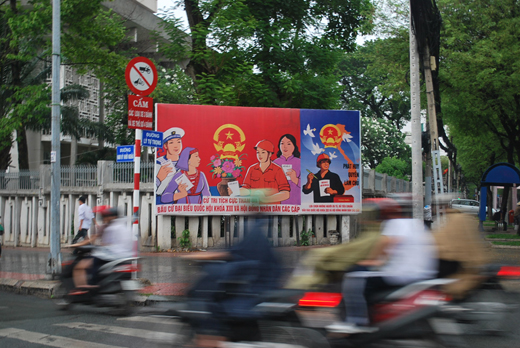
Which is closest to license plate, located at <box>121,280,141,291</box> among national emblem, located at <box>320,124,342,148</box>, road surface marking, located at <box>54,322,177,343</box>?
road surface marking, located at <box>54,322,177,343</box>

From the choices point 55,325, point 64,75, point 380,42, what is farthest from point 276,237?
point 64,75

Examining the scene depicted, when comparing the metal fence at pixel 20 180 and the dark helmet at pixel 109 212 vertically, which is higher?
the metal fence at pixel 20 180

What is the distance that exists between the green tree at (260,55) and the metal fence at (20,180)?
6.32 m

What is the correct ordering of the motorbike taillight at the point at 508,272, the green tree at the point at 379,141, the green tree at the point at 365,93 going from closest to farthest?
the motorbike taillight at the point at 508,272, the green tree at the point at 365,93, the green tree at the point at 379,141

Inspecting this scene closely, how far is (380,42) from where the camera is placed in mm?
22156

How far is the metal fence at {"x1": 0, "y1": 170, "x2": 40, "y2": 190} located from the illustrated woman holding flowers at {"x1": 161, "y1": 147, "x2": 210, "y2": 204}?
600cm

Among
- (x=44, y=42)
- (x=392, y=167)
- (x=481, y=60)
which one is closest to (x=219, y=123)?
(x=44, y=42)

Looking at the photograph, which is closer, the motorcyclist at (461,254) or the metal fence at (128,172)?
the motorcyclist at (461,254)

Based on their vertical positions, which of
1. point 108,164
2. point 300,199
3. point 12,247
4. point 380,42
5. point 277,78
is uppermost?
point 380,42

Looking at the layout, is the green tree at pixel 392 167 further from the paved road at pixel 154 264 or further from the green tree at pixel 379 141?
the paved road at pixel 154 264

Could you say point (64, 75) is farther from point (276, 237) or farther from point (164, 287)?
point (164, 287)

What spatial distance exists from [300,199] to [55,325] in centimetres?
912

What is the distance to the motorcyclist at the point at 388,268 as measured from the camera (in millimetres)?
4645

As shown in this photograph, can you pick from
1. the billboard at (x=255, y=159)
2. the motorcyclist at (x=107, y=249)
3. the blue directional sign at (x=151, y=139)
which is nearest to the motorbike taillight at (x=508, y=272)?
the motorcyclist at (x=107, y=249)
